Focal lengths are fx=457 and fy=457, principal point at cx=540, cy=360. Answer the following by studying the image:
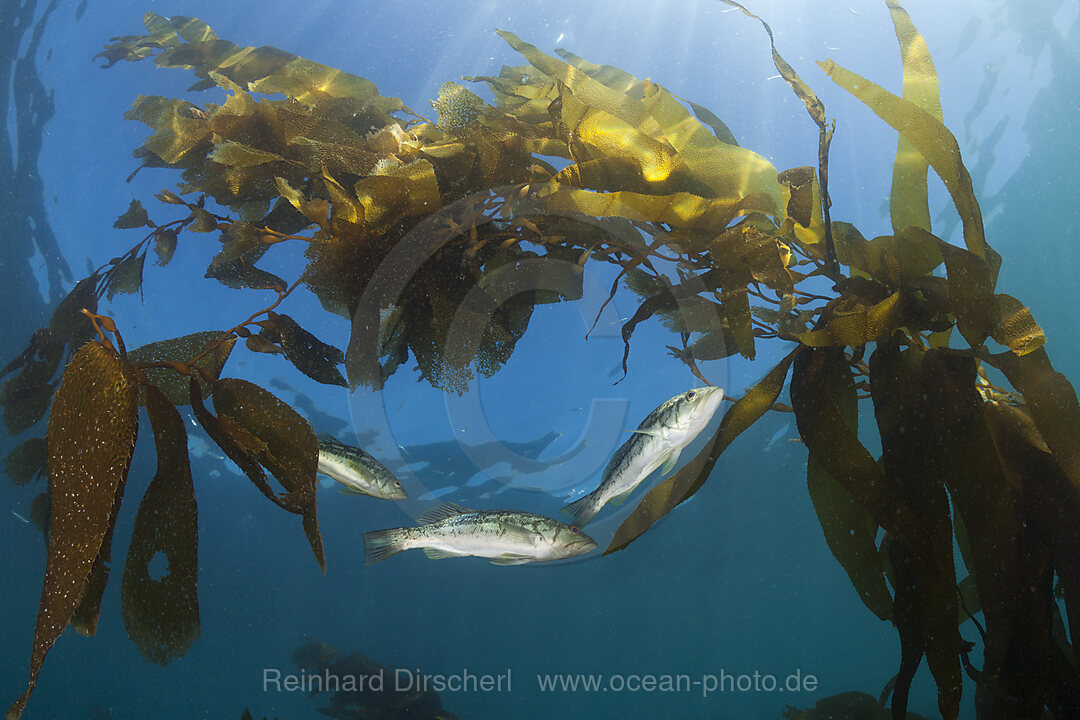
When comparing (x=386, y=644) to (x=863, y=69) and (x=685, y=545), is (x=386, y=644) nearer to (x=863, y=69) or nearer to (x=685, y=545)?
(x=685, y=545)

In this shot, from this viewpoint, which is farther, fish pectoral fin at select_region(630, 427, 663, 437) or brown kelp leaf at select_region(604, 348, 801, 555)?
fish pectoral fin at select_region(630, 427, 663, 437)

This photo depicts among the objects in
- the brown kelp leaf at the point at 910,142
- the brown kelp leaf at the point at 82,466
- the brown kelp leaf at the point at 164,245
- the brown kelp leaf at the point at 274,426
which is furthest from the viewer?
the brown kelp leaf at the point at 164,245

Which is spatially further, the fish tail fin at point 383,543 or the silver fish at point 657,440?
the fish tail fin at point 383,543

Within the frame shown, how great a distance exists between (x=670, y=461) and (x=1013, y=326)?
1.05 m

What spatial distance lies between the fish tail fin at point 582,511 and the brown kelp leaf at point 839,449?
76 cm

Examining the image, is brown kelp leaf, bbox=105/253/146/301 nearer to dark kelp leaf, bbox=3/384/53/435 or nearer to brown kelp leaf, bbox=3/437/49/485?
dark kelp leaf, bbox=3/384/53/435

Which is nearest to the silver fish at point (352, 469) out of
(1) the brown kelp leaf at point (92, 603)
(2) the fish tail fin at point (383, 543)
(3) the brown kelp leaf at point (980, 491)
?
(2) the fish tail fin at point (383, 543)

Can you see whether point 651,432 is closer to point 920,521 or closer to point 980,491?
point 920,521

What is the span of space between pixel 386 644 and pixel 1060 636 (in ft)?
117

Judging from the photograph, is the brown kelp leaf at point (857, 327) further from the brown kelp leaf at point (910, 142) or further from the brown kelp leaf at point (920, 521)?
the brown kelp leaf at point (910, 142)

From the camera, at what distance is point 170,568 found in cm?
117

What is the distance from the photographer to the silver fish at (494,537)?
1937 mm

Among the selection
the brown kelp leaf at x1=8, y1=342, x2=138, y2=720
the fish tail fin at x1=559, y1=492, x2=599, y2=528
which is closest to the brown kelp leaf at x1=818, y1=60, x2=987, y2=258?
the fish tail fin at x1=559, y1=492, x2=599, y2=528

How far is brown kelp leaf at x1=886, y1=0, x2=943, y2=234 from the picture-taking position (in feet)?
4.61
